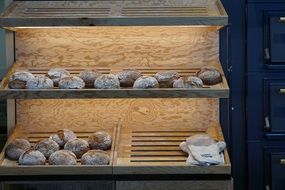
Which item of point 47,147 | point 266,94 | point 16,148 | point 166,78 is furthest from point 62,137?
point 266,94

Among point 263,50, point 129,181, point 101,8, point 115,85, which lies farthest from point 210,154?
point 101,8

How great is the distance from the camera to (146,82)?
2783 mm

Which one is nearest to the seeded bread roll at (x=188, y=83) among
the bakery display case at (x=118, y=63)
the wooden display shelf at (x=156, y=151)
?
the bakery display case at (x=118, y=63)

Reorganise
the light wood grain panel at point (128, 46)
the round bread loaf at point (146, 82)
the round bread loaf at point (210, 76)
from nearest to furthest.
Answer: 1. the round bread loaf at point (146, 82)
2. the round bread loaf at point (210, 76)
3. the light wood grain panel at point (128, 46)

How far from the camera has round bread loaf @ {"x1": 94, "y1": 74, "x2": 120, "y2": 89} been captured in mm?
2789

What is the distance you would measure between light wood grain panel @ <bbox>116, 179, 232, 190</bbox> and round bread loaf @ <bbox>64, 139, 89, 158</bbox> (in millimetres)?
Answer: 272

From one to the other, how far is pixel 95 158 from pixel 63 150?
0.19 meters

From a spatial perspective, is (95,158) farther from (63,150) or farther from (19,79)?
(19,79)

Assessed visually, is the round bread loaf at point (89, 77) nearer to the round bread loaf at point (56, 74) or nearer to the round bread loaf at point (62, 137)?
the round bread loaf at point (56, 74)

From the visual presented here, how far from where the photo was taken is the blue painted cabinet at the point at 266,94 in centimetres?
311

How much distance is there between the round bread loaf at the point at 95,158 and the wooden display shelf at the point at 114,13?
0.64m

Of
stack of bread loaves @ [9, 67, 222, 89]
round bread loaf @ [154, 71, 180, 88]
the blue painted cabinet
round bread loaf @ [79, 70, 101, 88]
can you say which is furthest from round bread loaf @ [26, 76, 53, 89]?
the blue painted cabinet

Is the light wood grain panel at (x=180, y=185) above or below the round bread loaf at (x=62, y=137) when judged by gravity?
below

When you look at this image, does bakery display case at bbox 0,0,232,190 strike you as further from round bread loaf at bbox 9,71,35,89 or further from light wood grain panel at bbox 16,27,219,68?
round bread loaf at bbox 9,71,35,89
